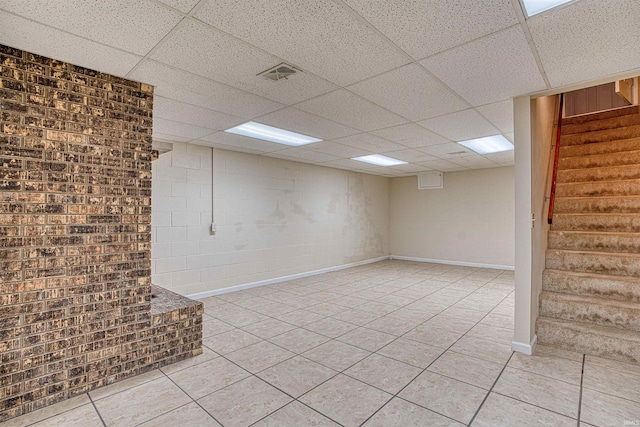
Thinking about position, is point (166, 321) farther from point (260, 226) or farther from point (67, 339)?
point (260, 226)

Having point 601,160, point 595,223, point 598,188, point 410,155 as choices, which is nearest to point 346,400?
point 595,223

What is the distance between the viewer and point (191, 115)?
3531 millimetres

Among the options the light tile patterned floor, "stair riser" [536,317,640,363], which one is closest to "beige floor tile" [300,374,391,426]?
the light tile patterned floor

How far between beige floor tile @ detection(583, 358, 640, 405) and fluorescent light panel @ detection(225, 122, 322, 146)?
386cm

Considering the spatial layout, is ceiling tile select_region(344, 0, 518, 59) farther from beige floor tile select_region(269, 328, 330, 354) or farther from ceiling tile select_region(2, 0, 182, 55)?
beige floor tile select_region(269, 328, 330, 354)

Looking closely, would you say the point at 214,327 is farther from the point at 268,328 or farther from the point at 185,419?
the point at 185,419

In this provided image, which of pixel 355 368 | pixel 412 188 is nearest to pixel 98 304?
pixel 355 368

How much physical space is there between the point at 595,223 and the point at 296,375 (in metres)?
3.96

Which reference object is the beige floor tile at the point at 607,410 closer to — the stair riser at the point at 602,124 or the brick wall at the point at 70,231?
the brick wall at the point at 70,231

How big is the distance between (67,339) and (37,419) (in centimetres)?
49

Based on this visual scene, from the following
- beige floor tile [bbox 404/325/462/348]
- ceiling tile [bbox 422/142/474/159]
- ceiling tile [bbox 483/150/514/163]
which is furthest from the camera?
ceiling tile [bbox 483/150/514/163]

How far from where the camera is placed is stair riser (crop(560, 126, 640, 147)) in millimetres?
4618

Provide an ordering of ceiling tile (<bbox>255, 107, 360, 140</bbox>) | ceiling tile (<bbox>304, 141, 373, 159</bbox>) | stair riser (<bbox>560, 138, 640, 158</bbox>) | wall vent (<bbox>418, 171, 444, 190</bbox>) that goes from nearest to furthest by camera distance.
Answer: ceiling tile (<bbox>255, 107, 360, 140</bbox>)
stair riser (<bbox>560, 138, 640, 158</bbox>)
ceiling tile (<bbox>304, 141, 373, 159</bbox>)
wall vent (<bbox>418, 171, 444, 190</bbox>)

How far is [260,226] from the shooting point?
5.95 metres
